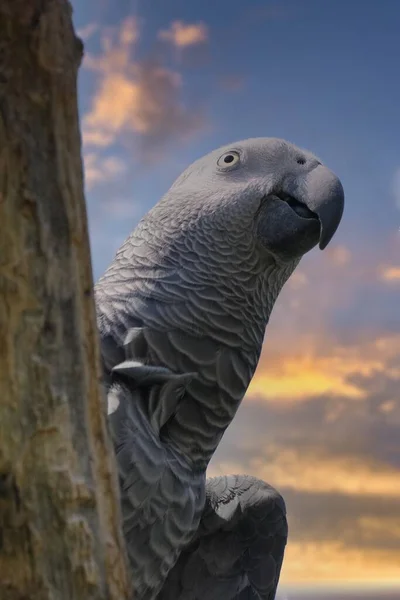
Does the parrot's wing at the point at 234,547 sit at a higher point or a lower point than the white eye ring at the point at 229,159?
lower

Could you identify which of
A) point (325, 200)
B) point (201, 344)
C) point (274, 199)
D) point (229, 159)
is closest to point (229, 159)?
Answer: point (229, 159)

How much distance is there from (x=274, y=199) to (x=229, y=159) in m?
0.27

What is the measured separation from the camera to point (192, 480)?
2307 millimetres

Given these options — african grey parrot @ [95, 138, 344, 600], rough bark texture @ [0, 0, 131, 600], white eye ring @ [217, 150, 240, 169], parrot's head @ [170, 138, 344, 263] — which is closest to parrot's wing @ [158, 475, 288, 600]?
african grey parrot @ [95, 138, 344, 600]

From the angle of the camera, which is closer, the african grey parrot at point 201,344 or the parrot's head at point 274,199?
the african grey parrot at point 201,344

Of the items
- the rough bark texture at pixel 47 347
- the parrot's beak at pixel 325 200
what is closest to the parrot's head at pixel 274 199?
the parrot's beak at pixel 325 200

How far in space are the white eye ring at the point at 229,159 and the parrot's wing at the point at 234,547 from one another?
1.31 metres

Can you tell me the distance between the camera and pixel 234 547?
2.87m

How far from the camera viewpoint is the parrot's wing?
278cm

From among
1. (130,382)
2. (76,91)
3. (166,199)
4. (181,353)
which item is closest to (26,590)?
(76,91)

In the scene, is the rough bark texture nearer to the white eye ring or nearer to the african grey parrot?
the african grey parrot

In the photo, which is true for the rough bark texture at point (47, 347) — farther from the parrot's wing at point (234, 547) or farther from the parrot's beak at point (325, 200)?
the parrot's wing at point (234, 547)

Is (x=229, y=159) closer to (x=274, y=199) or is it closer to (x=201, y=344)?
(x=274, y=199)

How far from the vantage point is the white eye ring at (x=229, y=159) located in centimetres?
262
